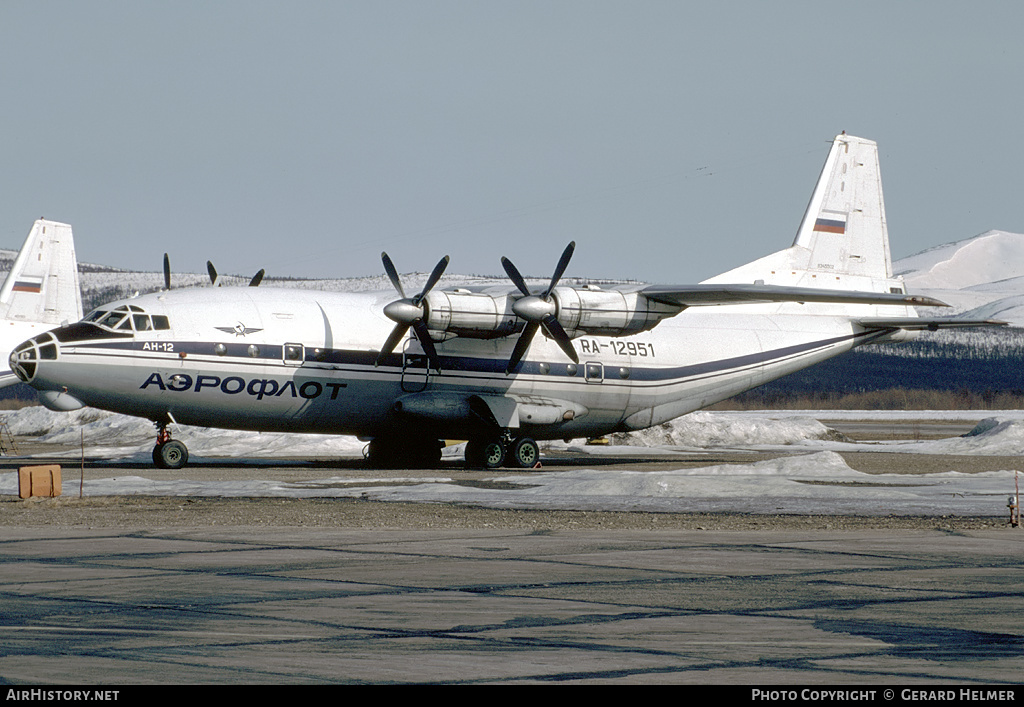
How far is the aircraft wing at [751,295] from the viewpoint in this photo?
3069 centimetres

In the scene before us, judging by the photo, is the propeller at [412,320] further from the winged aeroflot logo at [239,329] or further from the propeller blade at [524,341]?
the winged aeroflot logo at [239,329]

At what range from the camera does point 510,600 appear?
35.9ft

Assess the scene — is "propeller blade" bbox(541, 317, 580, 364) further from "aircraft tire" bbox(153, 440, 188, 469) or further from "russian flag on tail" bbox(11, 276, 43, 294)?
"russian flag on tail" bbox(11, 276, 43, 294)

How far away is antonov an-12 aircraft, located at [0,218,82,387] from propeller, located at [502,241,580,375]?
782 inches

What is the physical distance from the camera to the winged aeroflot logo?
29.7 m

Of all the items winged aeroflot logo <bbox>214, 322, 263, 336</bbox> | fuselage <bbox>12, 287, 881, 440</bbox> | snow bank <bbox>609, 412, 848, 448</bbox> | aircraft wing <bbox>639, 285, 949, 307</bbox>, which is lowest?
snow bank <bbox>609, 412, 848, 448</bbox>

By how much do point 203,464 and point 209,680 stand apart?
27007 millimetres

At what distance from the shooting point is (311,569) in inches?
514

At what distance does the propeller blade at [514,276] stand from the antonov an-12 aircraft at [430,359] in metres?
0.05

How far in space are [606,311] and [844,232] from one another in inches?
490

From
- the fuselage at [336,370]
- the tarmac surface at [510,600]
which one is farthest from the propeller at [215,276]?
the tarmac surface at [510,600]

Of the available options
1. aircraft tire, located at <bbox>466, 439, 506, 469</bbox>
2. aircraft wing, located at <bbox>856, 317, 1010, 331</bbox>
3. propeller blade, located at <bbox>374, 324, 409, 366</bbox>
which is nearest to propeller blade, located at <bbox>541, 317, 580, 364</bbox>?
aircraft tire, located at <bbox>466, 439, 506, 469</bbox>

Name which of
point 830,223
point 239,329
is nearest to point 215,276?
point 239,329

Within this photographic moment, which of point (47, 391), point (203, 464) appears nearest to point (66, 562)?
point (47, 391)
